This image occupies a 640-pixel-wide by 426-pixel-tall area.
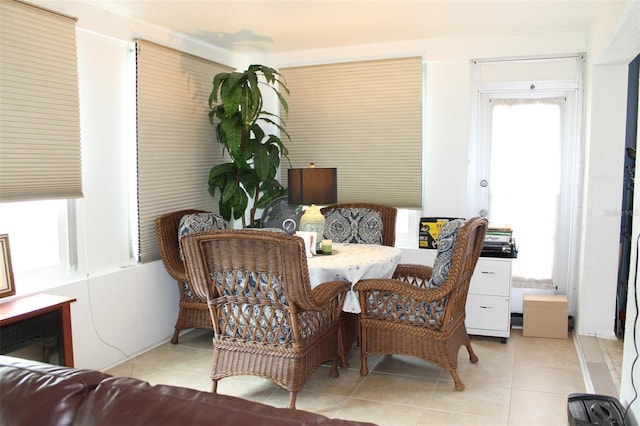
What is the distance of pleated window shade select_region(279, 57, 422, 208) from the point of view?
473 centimetres

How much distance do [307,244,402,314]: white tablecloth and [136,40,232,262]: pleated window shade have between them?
4.68 ft

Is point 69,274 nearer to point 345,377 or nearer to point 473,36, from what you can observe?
point 345,377

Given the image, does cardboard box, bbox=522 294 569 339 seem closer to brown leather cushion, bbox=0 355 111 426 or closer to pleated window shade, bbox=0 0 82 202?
pleated window shade, bbox=0 0 82 202

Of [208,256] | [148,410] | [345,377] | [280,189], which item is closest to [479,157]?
[280,189]

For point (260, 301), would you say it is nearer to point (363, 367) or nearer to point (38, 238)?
point (363, 367)

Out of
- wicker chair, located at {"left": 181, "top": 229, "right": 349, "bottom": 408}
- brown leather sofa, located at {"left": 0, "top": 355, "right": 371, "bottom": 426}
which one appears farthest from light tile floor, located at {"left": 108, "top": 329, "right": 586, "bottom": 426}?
brown leather sofa, located at {"left": 0, "top": 355, "right": 371, "bottom": 426}

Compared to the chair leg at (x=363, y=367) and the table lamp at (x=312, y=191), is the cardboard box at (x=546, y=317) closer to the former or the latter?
the chair leg at (x=363, y=367)

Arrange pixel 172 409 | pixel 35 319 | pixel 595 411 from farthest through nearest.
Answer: pixel 35 319 → pixel 595 411 → pixel 172 409

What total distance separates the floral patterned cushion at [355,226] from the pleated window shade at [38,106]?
197 centimetres

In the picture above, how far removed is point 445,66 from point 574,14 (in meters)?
1.09

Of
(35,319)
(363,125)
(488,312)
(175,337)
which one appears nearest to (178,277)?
(175,337)

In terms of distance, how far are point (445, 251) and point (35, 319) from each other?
2.22 m

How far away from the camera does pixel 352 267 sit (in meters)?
3.25

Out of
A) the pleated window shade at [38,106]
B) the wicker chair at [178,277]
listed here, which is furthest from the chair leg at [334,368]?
the pleated window shade at [38,106]
